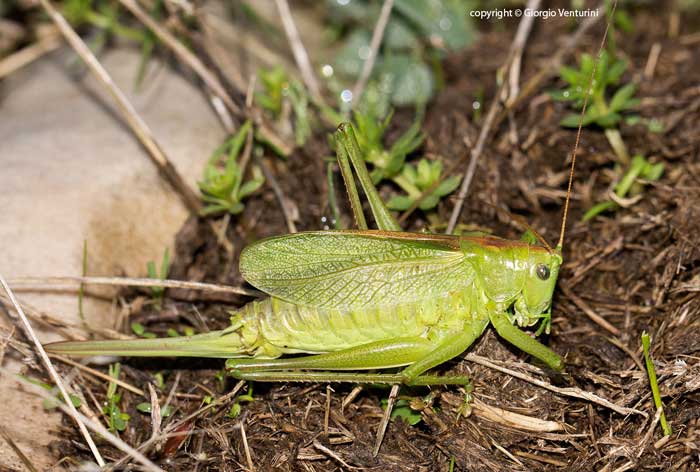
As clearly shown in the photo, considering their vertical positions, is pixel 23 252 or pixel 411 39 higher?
pixel 411 39

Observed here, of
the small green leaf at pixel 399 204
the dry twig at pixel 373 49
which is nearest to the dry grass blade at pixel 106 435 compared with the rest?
the small green leaf at pixel 399 204

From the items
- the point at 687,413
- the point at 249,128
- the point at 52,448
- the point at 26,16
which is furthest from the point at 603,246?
the point at 26,16

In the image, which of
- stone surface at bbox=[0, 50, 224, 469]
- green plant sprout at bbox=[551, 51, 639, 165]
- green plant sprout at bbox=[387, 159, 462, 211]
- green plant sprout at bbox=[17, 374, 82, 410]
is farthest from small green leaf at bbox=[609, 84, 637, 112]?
Result: green plant sprout at bbox=[17, 374, 82, 410]

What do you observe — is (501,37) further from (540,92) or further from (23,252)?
(23,252)

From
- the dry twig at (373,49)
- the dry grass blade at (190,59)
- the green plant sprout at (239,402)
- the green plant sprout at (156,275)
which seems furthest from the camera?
the dry twig at (373,49)

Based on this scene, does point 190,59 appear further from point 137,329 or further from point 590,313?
point 590,313

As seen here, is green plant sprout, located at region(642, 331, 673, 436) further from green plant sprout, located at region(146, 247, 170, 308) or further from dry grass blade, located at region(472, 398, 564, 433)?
green plant sprout, located at region(146, 247, 170, 308)

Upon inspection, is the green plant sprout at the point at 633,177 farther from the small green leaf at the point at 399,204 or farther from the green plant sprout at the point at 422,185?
the small green leaf at the point at 399,204
